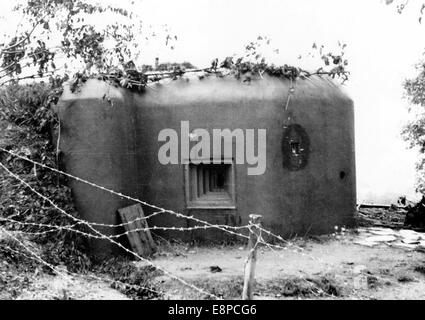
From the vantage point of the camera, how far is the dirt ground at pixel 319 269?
599 centimetres

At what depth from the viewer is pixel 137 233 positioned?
25.7 ft

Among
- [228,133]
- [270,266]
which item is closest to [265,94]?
[228,133]

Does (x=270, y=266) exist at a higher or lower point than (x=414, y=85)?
lower

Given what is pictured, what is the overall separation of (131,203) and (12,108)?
2.67m

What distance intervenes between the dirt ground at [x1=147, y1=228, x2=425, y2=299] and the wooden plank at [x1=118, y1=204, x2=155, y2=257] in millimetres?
286

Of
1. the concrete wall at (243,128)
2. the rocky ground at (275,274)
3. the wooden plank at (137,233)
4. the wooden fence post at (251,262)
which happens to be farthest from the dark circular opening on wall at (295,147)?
the wooden fence post at (251,262)

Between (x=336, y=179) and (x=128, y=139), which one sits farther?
(x=336, y=179)

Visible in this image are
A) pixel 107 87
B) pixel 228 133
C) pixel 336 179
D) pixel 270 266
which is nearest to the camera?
pixel 270 266

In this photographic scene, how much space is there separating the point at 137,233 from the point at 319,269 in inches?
121

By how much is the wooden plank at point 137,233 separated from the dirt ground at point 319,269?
286 millimetres

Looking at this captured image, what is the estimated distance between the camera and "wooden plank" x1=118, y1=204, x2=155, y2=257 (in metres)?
7.68

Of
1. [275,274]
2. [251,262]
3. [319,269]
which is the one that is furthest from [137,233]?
[251,262]

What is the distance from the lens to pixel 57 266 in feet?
21.0

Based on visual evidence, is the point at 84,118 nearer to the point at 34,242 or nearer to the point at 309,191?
the point at 34,242
